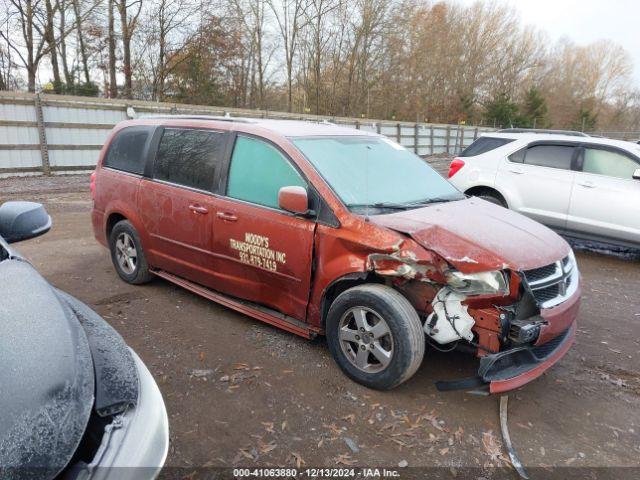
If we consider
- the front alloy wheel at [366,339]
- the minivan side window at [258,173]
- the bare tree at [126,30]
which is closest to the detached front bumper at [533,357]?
the front alloy wheel at [366,339]

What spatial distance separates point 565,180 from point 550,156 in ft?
1.63

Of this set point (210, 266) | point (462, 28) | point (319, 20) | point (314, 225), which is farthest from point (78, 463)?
point (462, 28)

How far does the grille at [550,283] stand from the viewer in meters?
2.92

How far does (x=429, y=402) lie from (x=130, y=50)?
24.0m

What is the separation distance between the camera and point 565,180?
6898 millimetres

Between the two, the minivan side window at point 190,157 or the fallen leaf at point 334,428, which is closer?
the fallen leaf at point 334,428

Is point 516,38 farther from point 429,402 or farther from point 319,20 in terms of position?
point 429,402

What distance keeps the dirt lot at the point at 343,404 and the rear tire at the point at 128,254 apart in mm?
308

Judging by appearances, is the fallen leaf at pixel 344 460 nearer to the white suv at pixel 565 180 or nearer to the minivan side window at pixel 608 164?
the white suv at pixel 565 180

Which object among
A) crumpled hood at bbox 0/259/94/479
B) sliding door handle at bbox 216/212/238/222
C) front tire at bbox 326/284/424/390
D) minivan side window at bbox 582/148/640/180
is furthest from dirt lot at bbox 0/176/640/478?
minivan side window at bbox 582/148/640/180

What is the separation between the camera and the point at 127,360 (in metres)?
1.63

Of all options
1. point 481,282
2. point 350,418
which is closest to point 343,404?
point 350,418

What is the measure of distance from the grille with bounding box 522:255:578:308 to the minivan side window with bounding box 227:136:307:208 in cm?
168

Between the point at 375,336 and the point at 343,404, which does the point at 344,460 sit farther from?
the point at 375,336
